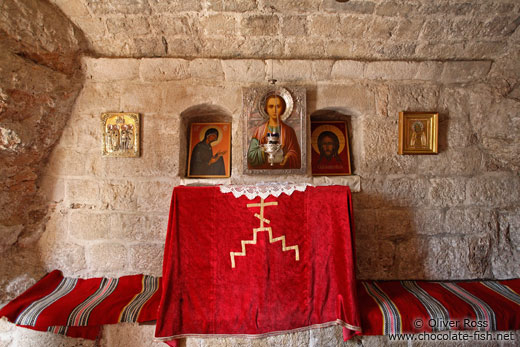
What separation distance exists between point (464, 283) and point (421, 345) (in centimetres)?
85

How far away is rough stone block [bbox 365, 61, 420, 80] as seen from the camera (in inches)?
96.7

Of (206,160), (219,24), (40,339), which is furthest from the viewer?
(206,160)

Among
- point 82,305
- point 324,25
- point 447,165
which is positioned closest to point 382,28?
point 324,25

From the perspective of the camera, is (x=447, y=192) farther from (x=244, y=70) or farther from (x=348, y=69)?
(x=244, y=70)

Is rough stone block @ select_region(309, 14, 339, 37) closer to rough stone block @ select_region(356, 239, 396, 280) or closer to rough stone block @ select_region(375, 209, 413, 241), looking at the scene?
rough stone block @ select_region(375, 209, 413, 241)

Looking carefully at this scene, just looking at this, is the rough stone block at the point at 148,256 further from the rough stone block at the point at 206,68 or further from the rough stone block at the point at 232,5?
the rough stone block at the point at 232,5

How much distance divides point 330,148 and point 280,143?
1.97ft

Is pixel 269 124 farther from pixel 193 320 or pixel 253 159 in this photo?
pixel 193 320

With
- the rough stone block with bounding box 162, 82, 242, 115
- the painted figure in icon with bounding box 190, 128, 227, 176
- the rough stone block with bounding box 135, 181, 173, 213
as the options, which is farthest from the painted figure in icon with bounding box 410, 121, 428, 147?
the rough stone block with bounding box 135, 181, 173, 213

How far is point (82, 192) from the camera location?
2.45 metres

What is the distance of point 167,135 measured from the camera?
2453mm

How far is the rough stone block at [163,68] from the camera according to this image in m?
2.41

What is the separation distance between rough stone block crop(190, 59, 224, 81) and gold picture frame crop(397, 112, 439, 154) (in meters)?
1.77

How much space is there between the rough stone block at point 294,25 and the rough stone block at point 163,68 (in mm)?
943
